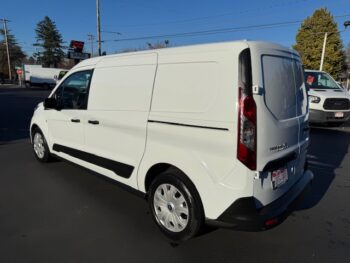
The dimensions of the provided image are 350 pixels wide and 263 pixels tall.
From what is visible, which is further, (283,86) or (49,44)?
(49,44)

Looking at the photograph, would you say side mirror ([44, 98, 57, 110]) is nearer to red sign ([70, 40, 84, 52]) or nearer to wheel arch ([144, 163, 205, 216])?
wheel arch ([144, 163, 205, 216])

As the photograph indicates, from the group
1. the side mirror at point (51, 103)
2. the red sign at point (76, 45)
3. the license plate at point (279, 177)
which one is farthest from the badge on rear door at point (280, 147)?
the red sign at point (76, 45)

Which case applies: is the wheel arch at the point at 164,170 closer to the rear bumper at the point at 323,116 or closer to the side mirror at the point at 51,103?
the side mirror at the point at 51,103

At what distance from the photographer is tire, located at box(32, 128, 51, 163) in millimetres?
5570

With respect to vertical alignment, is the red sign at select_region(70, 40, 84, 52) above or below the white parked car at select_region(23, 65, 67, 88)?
above

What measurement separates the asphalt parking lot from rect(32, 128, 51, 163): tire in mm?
518

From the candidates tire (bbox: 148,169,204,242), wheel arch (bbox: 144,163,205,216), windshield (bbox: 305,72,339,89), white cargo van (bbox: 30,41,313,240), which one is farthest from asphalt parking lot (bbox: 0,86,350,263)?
windshield (bbox: 305,72,339,89)

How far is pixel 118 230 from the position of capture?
3.38 meters

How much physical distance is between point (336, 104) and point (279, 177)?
7.74 m

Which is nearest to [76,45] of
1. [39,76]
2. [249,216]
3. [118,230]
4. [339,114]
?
[339,114]

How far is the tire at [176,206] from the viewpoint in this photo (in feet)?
9.62

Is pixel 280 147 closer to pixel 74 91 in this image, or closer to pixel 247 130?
pixel 247 130

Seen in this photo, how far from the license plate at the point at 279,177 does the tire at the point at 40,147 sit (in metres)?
4.17

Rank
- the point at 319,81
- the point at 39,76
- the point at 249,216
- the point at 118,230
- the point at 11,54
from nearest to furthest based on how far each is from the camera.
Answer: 1. the point at 249,216
2. the point at 118,230
3. the point at 319,81
4. the point at 39,76
5. the point at 11,54
